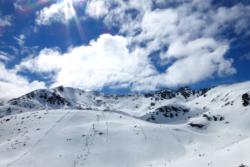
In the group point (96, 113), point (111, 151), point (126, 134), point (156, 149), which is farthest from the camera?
point (96, 113)

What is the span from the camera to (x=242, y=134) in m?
88.4

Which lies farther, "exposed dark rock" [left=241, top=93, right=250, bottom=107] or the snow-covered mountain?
"exposed dark rock" [left=241, top=93, right=250, bottom=107]

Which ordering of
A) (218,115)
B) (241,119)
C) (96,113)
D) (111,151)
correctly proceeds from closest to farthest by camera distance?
(111,151) → (96,113) → (241,119) → (218,115)

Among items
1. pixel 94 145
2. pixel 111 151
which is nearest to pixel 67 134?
pixel 94 145

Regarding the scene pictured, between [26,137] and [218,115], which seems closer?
[26,137]

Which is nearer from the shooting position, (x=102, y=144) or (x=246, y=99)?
(x=102, y=144)

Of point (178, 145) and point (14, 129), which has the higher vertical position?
point (14, 129)

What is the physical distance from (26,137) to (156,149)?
25.6 meters

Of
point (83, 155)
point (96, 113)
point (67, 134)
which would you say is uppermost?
point (96, 113)

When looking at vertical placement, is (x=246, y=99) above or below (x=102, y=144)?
above

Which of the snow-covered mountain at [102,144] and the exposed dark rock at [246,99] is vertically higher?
the exposed dark rock at [246,99]

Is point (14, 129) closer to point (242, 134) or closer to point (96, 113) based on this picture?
point (96, 113)

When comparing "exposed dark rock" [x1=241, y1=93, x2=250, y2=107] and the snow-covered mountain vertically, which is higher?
"exposed dark rock" [x1=241, y1=93, x2=250, y2=107]

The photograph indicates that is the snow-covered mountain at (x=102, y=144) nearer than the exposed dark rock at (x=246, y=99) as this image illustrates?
Yes
